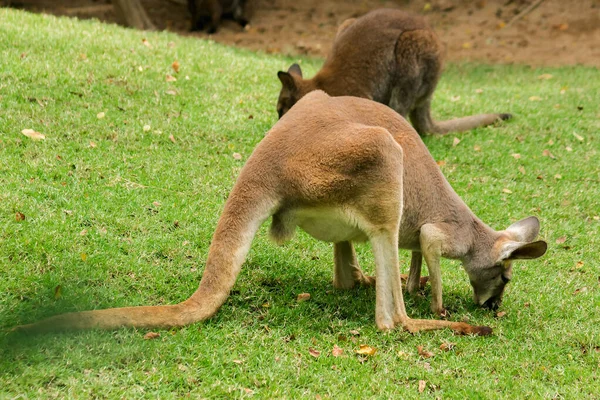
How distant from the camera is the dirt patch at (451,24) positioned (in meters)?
12.3

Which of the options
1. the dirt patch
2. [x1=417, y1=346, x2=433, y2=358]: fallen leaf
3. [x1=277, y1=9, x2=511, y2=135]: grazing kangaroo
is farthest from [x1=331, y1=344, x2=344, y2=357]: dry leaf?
the dirt patch

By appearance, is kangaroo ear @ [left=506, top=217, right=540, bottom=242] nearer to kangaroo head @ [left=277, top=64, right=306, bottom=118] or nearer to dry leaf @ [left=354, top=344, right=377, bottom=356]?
dry leaf @ [left=354, top=344, right=377, bottom=356]

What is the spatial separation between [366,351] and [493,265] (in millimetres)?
1128

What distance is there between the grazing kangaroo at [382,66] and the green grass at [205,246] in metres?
0.62

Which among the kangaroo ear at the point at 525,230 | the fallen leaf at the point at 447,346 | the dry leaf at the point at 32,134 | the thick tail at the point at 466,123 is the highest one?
the kangaroo ear at the point at 525,230

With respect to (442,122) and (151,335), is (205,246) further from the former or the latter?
(442,122)

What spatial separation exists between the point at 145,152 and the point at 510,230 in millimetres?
3161

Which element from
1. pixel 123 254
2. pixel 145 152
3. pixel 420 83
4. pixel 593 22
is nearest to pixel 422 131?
pixel 420 83

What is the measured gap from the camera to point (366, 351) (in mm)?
3711

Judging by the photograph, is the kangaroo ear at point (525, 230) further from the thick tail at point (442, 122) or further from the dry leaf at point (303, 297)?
the thick tail at point (442, 122)

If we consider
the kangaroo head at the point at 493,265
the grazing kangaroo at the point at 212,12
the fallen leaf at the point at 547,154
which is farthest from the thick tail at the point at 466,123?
the grazing kangaroo at the point at 212,12

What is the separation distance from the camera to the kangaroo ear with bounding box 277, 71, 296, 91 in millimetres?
6590

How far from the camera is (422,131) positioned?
781 centimetres

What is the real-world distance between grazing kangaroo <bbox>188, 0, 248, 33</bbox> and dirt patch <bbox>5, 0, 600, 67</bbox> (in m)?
0.20
